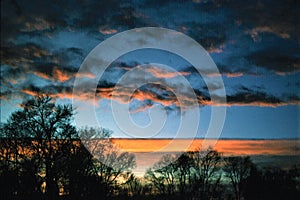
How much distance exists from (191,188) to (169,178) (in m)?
2.66

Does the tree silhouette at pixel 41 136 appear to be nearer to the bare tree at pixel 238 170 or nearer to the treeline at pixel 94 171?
the treeline at pixel 94 171

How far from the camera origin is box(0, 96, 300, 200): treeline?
26000 mm

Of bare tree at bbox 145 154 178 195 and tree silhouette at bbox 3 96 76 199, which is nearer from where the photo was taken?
tree silhouette at bbox 3 96 76 199

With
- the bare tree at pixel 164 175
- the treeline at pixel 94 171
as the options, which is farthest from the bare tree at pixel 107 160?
the bare tree at pixel 164 175

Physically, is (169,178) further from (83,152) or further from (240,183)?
(83,152)

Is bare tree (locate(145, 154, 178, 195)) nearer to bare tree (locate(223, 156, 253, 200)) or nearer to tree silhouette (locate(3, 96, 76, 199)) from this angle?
bare tree (locate(223, 156, 253, 200))

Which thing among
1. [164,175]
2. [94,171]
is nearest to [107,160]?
[94,171]

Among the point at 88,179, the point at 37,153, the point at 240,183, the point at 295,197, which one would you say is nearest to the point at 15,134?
the point at 37,153

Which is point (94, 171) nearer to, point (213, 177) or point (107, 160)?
point (107, 160)

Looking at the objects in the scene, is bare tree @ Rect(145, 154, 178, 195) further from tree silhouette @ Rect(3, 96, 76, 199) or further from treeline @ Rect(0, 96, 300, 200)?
tree silhouette @ Rect(3, 96, 76, 199)

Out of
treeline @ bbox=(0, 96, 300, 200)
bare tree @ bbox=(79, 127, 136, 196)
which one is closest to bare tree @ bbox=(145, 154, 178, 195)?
treeline @ bbox=(0, 96, 300, 200)

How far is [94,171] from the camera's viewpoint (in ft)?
104

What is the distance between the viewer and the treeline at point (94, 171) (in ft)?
85.3

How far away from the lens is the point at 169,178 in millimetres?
41656
